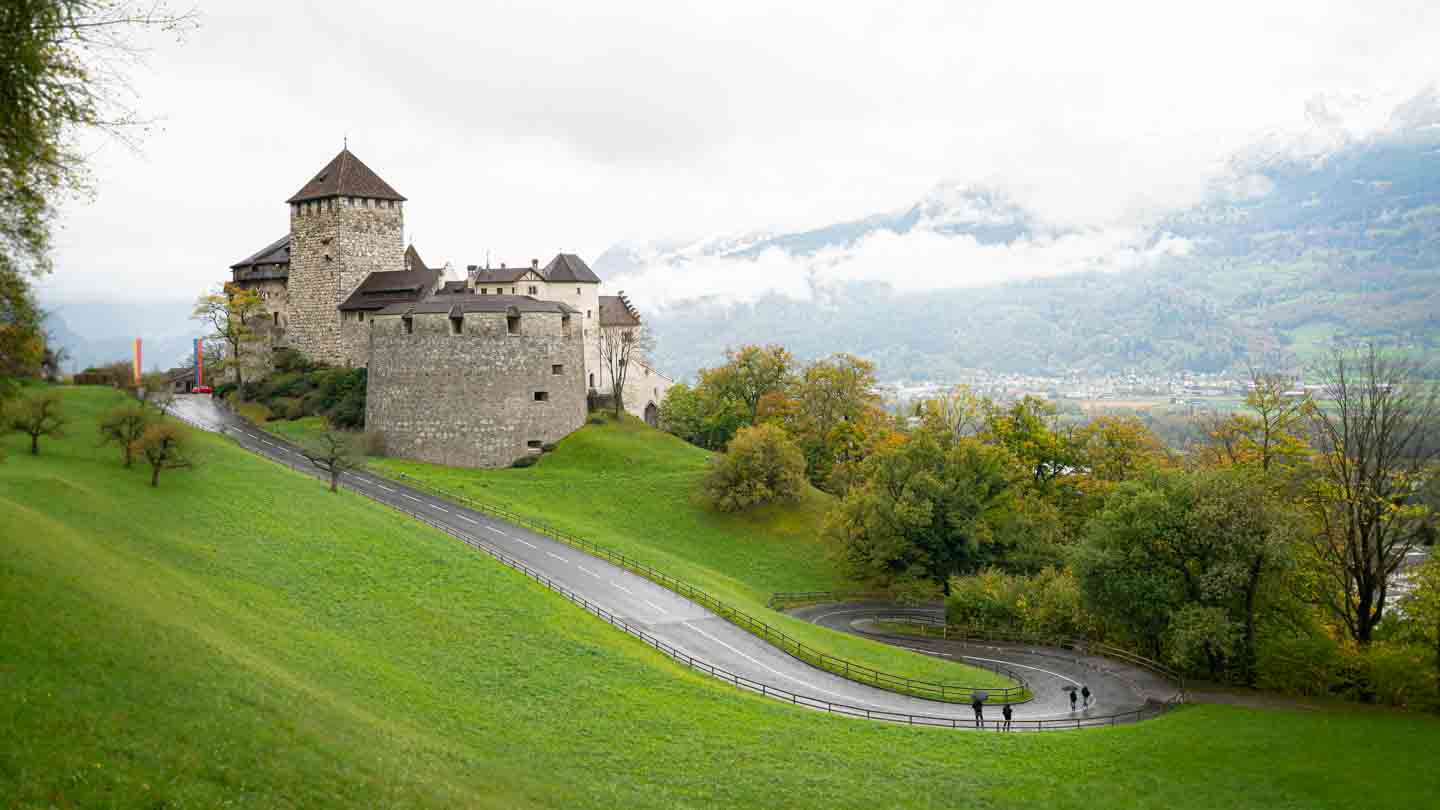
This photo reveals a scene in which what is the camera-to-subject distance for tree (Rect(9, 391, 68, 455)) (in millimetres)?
37031

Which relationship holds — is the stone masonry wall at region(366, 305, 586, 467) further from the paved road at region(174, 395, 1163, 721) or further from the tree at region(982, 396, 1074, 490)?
the tree at region(982, 396, 1074, 490)

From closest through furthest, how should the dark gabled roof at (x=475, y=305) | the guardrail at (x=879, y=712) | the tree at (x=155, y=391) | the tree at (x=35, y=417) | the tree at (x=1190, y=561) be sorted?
the guardrail at (x=879, y=712), the tree at (x=1190, y=561), the tree at (x=35, y=417), the tree at (x=155, y=391), the dark gabled roof at (x=475, y=305)

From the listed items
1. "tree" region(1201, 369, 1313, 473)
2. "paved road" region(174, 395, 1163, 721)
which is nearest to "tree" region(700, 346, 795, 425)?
"paved road" region(174, 395, 1163, 721)

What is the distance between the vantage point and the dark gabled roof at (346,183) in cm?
6912

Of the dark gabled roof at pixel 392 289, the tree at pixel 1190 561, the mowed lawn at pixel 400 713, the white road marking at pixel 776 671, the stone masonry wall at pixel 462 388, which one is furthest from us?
the dark gabled roof at pixel 392 289

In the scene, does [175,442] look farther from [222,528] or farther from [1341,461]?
[1341,461]

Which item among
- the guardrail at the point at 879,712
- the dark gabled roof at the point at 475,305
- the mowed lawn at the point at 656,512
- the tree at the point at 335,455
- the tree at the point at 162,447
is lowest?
the guardrail at the point at 879,712

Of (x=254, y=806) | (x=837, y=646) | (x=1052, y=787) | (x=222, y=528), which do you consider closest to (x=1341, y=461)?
(x=1052, y=787)

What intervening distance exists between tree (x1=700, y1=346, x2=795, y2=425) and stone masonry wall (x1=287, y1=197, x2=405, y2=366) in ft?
81.8

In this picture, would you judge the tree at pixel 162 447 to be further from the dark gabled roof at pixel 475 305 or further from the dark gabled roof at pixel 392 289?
the dark gabled roof at pixel 392 289

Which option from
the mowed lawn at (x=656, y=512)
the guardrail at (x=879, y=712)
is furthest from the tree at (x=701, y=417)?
the guardrail at (x=879, y=712)

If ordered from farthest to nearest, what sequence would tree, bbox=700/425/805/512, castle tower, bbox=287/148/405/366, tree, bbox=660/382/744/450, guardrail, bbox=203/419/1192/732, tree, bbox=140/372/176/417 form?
1. tree, bbox=660/382/744/450
2. castle tower, bbox=287/148/405/366
3. tree, bbox=700/425/805/512
4. tree, bbox=140/372/176/417
5. guardrail, bbox=203/419/1192/732

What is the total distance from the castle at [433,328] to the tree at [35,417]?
22402 millimetres

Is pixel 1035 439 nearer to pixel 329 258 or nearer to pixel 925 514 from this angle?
pixel 925 514
